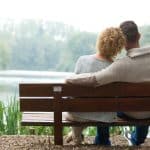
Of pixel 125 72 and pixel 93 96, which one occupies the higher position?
pixel 125 72

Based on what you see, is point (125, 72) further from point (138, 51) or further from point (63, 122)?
point (63, 122)

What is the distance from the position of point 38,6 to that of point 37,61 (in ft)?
10.5

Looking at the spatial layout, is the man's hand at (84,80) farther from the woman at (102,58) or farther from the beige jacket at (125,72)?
the woman at (102,58)

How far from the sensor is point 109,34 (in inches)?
197

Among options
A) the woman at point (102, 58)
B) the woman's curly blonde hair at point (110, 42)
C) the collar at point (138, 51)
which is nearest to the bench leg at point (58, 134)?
the woman at point (102, 58)

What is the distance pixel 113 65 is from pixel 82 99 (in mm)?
395

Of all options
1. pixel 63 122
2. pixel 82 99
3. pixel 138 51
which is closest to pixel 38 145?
pixel 63 122

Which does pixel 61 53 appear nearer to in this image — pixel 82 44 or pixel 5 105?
pixel 82 44

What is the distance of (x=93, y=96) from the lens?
193 inches

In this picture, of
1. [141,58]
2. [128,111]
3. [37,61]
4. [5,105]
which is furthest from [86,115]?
[37,61]

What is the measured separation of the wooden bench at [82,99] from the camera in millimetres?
4844

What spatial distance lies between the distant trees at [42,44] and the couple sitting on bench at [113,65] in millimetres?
3360

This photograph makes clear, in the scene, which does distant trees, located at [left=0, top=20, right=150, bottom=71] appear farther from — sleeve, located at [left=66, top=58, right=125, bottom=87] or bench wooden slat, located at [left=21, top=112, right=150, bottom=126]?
sleeve, located at [left=66, top=58, right=125, bottom=87]

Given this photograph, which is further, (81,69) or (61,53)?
(61,53)
